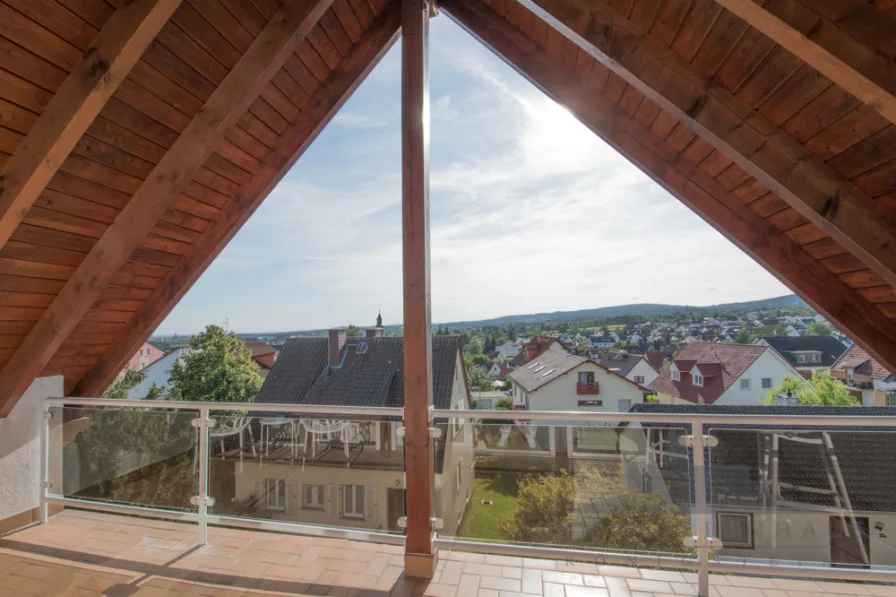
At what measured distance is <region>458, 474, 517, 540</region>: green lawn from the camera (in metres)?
2.53

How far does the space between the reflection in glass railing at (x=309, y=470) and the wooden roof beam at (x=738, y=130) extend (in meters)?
2.38

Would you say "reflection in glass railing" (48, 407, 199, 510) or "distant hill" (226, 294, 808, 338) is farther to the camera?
"distant hill" (226, 294, 808, 338)

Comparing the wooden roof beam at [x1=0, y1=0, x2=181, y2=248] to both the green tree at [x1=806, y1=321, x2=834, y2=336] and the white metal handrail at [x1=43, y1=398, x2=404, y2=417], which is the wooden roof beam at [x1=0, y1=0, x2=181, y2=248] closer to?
the white metal handrail at [x1=43, y1=398, x2=404, y2=417]

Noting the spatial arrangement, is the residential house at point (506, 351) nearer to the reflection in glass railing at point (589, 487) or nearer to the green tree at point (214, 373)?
the reflection in glass railing at point (589, 487)

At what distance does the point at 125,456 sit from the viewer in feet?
10.6

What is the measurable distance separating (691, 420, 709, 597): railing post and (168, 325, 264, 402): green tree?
728 centimetres

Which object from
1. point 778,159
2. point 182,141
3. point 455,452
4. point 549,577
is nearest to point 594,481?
point 549,577

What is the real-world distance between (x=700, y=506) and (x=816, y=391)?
3222 millimetres

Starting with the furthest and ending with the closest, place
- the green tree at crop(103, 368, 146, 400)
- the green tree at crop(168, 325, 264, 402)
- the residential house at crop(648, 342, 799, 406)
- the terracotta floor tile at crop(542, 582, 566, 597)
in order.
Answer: the green tree at crop(168, 325, 264, 402), the green tree at crop(103, 368, 146, 400), the residential house at crop(648, 342, 799, 406), the terracotta floor tile at crop(542, 582, 566, 597)

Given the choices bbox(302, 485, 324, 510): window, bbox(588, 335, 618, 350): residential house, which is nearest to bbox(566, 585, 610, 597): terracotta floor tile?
bbox(302, 485, 324, 510): window

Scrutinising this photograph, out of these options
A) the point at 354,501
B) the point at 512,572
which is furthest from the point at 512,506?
the point at 354,501

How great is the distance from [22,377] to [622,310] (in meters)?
5.45

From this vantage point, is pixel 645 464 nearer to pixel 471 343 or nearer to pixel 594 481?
pixel 594 481

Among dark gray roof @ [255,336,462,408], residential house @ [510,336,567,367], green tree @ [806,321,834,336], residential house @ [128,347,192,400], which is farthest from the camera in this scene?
residential house @ [128,347,192,400]
